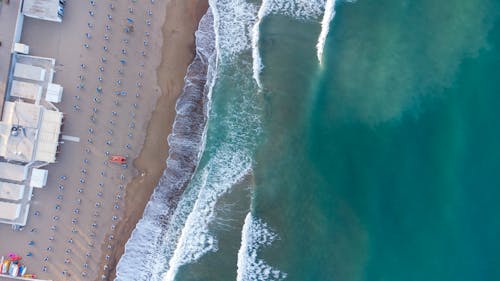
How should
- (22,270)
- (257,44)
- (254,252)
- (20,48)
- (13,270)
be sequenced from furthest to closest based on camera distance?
(22,270)
(13,270)
(257,44)
(20,48)
(254,252)

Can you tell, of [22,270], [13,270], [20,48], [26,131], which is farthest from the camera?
[22,270]

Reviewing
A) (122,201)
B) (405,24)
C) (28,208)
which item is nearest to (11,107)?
(28,208)

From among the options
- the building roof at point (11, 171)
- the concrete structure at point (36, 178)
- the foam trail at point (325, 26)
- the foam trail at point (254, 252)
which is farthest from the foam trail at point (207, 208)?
the building roof at point (11, 171)

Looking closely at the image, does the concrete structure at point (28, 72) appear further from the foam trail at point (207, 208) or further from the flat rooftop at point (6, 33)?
the foam trail at point (207, 208)

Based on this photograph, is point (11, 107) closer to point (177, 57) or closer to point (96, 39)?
point (96, 39)

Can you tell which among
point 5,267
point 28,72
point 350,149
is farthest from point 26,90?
point 350,149

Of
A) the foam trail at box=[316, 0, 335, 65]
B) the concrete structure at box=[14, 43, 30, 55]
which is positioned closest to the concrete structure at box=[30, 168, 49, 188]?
the concrete structure at box=[14, 43, 30, 55]

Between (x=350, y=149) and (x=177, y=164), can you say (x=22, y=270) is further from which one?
(x=350, y=149)

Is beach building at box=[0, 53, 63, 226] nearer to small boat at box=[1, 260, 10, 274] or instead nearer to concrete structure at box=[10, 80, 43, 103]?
concrete structure at box=[10, 80, 43, 103]
